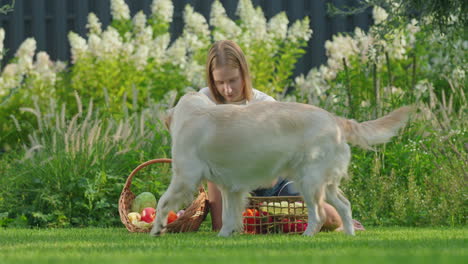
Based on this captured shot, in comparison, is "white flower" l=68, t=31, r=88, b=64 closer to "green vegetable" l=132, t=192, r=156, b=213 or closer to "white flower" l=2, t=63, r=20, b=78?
"white flower" l=2, t=63, r=20, b=78

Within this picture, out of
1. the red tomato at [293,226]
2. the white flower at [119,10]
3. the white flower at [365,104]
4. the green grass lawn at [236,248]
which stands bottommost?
the green grass lawn at [236,248]

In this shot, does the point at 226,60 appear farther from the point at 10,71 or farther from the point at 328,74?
the point at 10,71

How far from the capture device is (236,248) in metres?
4.26

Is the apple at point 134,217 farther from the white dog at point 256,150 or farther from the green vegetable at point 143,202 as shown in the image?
the white dog at point 256,150

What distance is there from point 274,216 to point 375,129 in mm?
1027

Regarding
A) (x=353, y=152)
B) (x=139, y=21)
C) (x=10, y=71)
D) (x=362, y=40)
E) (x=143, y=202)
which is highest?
(x=139, y=21)

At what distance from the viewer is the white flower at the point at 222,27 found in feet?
35.0

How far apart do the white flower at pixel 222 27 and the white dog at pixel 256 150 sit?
5639mm

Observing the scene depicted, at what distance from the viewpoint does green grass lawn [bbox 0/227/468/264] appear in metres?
3.57

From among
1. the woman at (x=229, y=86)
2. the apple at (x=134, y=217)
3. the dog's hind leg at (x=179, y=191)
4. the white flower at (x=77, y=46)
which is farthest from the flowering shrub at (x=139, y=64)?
the dog's hind leg at (x=179, y=191)

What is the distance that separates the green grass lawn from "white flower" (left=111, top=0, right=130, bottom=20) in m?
6.03

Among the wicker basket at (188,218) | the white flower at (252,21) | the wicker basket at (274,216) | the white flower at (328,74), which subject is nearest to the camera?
the wicker basket at (274,216)

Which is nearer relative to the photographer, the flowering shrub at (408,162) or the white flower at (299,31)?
the flowering shrub at (408,162)

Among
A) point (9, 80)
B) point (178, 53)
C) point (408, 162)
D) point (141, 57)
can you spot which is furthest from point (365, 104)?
point (9, 80)
